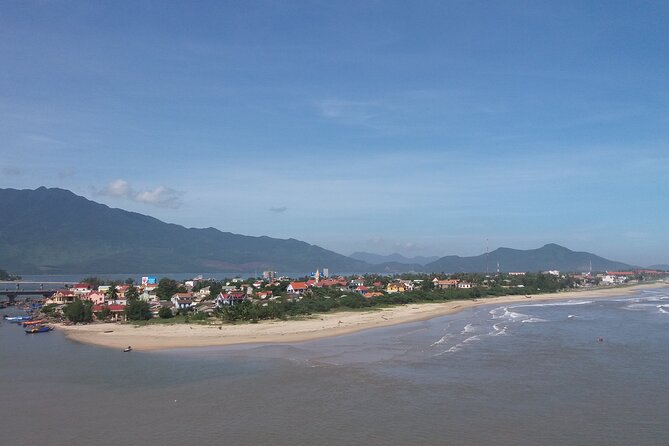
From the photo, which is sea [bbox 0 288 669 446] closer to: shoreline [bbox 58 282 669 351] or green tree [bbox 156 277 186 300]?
shoreline [bbox 58 282 669 351]

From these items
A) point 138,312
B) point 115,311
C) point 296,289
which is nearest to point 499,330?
point 138,312

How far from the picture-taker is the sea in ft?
54.5

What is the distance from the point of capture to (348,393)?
69.1ft

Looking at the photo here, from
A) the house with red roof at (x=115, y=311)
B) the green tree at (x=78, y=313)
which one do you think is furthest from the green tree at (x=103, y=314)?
the green tree at (x=78, y=313)

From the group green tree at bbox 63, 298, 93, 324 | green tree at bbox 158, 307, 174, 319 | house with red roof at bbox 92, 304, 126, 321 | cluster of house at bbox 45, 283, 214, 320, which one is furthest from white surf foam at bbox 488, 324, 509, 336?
green tree at bbox 63, 298, 93, 324

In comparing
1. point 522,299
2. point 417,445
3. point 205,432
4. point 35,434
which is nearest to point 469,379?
point 417,445

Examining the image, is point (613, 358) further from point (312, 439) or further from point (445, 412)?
point (312, 439)

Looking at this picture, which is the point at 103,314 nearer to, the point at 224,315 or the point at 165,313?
the point at 165,313

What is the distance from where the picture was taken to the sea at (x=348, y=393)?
16.6 m

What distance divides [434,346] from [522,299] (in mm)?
52581

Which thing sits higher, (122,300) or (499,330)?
(122,300)

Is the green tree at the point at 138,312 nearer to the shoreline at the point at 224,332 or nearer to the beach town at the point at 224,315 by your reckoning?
the beach town at the point at 224,315

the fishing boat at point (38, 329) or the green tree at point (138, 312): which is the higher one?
the green tree at point (138, 312)

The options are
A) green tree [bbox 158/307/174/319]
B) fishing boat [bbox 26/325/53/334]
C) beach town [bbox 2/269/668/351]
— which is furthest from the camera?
green tree [bbox 158/307/174/319]
